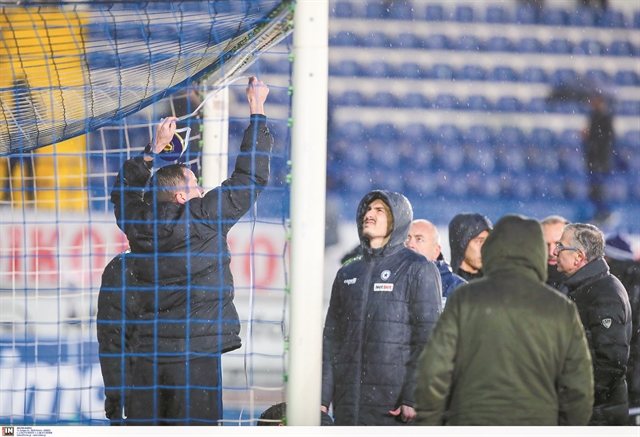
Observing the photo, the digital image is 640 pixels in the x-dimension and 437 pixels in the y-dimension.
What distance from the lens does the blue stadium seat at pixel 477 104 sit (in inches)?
251

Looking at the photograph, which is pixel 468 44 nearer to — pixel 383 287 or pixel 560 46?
pixel 560 46

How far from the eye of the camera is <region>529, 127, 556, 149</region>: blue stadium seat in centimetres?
638

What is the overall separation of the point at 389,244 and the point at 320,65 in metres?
0.83

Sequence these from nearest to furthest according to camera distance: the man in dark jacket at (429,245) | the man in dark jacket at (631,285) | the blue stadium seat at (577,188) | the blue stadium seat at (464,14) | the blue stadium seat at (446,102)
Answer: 1. the man in dark jacket at (429,245)
2. the man in dark jacket at (631,285)
3. the blue stadium seat at (577,188)
4. the blue stadium seat at (446,102)
5. the blue stadium seat at (464,14)

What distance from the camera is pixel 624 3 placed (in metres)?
6.73

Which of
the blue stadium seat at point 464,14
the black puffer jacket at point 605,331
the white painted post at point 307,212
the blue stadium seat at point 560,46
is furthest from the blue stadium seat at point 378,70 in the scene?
the white painted post at point 307,212

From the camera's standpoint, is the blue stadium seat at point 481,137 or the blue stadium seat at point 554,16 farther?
the blue stadium seat at point 554,16

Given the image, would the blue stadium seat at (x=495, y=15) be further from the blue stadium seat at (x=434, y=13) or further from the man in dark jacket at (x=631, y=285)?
the man in dark jacket at (x=631, y=285)

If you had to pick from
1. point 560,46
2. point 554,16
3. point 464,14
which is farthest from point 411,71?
point 554,16

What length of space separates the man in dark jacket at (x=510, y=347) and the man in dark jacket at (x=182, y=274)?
3.26 ft

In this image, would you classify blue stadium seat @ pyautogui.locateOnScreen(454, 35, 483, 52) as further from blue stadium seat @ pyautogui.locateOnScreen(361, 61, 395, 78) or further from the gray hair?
the gray hair

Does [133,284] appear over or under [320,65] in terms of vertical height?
under
